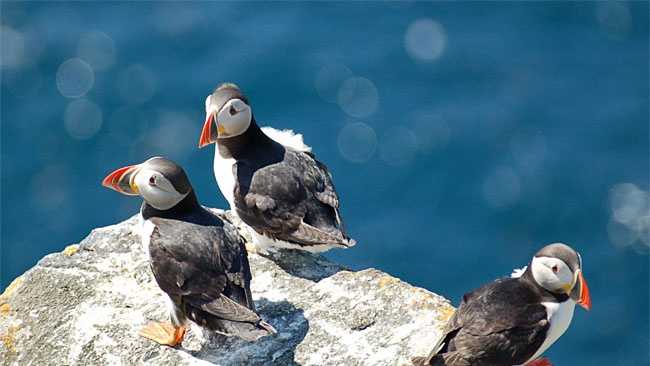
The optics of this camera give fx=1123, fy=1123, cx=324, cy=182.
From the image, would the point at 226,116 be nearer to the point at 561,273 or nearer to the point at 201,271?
the point at 201,271

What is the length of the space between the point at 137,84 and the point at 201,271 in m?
11.5

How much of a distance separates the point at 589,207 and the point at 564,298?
9.14m

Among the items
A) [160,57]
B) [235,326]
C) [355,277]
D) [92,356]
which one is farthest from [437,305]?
[160,57]

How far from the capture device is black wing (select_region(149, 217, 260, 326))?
6.59m

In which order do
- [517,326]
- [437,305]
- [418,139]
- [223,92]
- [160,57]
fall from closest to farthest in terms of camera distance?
[517,326], [437,305], [223,92], [418,139], [160,57]

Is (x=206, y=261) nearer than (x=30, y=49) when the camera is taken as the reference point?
Yes

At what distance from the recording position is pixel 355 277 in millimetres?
7285

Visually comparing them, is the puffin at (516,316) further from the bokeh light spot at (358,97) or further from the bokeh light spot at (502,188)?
the bokeh light spot at (358,97)

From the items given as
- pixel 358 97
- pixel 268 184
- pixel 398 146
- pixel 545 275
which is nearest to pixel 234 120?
pixel 268 184

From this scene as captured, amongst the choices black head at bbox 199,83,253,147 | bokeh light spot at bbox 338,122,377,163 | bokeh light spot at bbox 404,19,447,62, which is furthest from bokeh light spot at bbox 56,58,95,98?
black head at bbox 199,83,253,147

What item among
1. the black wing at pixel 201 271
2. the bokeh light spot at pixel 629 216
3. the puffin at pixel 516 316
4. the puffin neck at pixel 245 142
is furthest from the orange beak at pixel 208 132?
the bokeh light spot at pixel 629 216

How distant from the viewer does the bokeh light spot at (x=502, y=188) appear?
51.6ft

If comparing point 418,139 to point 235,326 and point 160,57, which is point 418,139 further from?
point 235,326

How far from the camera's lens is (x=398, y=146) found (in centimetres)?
1656
